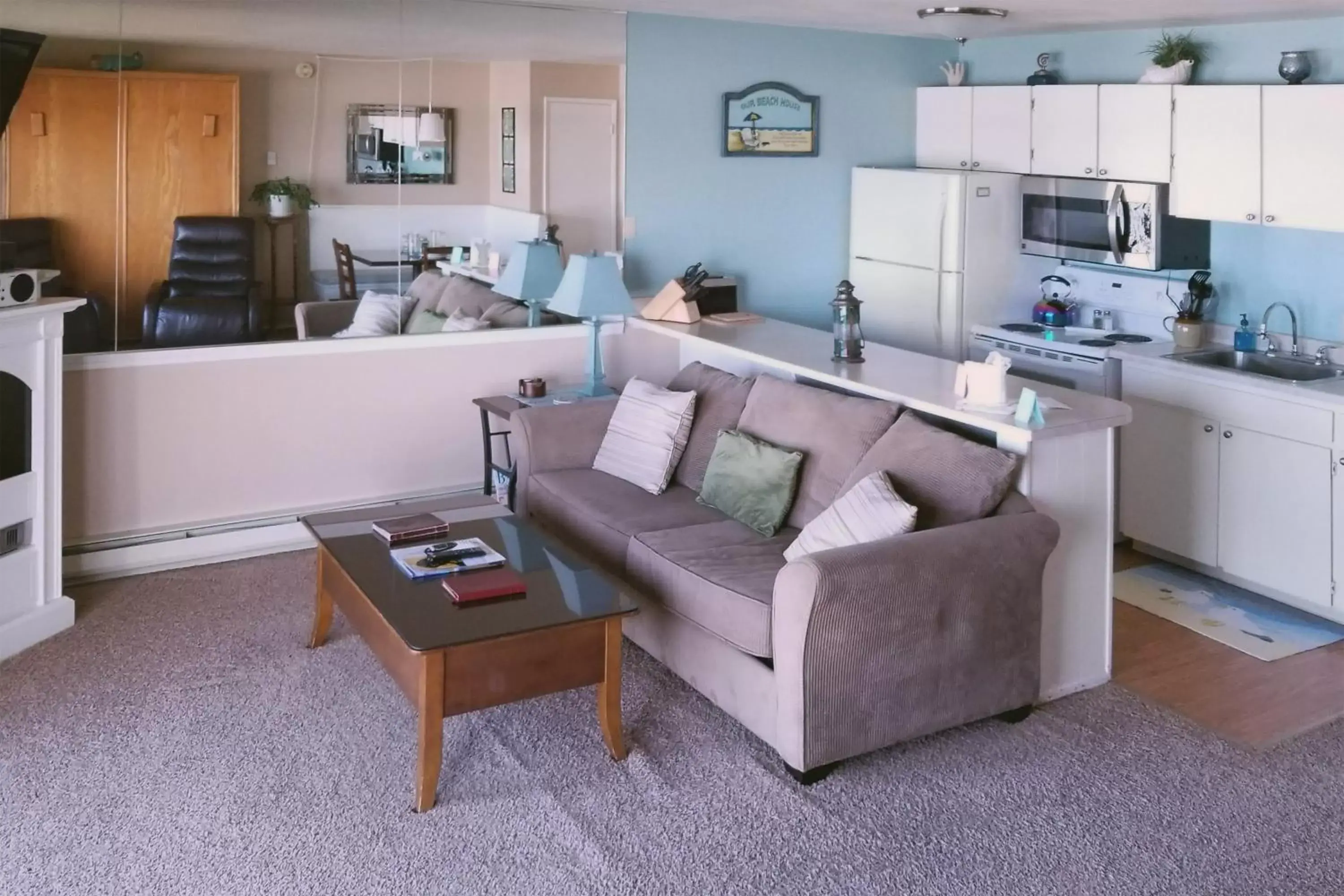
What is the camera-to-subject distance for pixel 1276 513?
454 cm

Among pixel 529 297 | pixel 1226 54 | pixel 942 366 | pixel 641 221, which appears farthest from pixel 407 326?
pixel 1226 54

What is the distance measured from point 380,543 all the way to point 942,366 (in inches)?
78.6

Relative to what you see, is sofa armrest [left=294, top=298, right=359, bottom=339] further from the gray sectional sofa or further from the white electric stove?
the white electric stove

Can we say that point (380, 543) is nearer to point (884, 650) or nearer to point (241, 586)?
point (241, 586)

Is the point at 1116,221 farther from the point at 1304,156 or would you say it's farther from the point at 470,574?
the point at 470,574

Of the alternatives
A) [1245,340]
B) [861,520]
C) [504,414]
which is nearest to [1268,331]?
[1245,340]

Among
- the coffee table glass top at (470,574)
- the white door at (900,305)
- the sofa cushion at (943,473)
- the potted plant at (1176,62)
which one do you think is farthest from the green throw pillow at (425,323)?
the potted plant at (1176,62)

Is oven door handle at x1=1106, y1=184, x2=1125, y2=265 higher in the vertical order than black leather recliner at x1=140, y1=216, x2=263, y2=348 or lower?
higher

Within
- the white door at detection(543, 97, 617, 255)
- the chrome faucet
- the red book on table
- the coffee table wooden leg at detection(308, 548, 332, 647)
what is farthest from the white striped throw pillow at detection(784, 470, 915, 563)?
the white door at detection(543, 97, 617, 255)

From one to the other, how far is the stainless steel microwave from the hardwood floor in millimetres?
1662

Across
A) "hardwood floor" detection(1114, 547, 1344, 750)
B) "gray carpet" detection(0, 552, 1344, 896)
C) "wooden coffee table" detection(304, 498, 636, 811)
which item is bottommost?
"gray carpet" detection(0, 552, 1344, 896)

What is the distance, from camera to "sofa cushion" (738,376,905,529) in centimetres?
402

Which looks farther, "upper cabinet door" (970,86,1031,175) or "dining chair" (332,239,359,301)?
"upper cabinet door" (970,86,1031,175)

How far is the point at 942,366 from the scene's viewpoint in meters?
4.43
